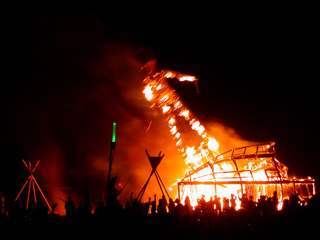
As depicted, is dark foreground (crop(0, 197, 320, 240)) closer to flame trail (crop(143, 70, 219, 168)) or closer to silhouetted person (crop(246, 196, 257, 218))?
silhouetted person (crop(246, 196, 257, 218))

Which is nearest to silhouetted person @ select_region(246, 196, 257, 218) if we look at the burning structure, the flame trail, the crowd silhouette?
the crowd silhouette

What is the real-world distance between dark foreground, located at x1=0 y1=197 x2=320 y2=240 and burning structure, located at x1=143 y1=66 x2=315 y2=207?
4.57 metres

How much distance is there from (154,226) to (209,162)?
786 cm

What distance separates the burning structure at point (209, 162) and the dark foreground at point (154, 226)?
4.57 meters

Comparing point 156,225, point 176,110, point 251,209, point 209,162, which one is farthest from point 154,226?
point 176,110

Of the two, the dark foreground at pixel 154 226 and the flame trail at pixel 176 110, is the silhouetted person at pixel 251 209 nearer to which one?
the dark foreground at pixel 154 226

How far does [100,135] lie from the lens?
23.3m

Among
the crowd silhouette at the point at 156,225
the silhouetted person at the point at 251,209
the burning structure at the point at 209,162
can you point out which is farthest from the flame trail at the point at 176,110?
the crowd silhouette at the point at 156,225

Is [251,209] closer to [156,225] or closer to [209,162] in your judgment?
[156,225]

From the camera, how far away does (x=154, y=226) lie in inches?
263

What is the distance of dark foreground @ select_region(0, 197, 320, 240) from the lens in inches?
257

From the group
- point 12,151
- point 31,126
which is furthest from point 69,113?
point 12,151

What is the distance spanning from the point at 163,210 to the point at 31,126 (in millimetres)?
15227

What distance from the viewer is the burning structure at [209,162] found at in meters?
12.7
